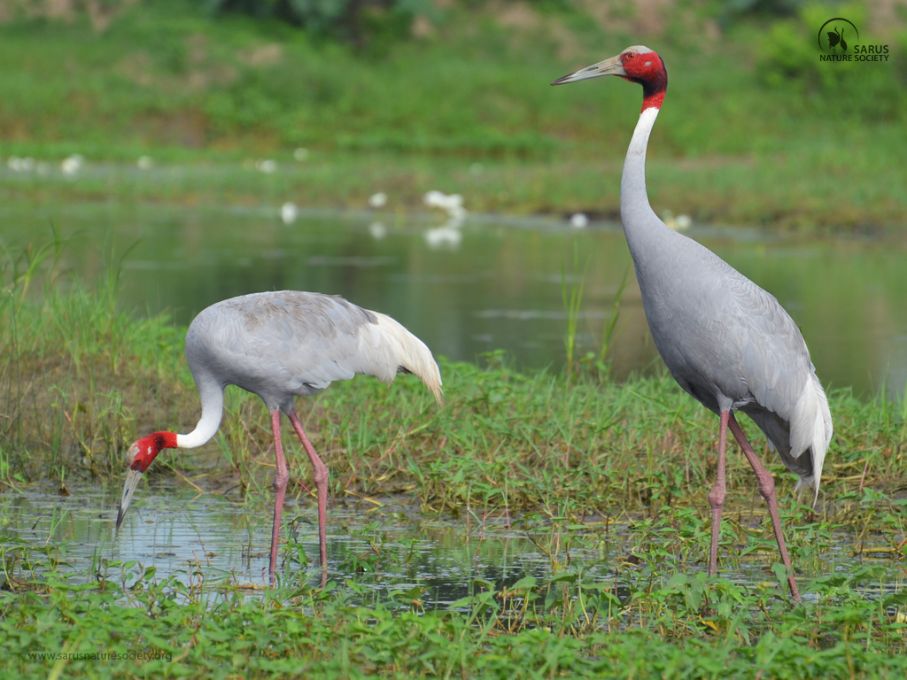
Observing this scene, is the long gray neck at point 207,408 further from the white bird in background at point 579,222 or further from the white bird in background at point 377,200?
the white bird in background at point 377,200

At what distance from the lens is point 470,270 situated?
15.1 m

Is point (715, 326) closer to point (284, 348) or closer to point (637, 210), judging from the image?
point (637, 210)

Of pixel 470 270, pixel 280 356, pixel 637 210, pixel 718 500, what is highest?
pixel 637 210

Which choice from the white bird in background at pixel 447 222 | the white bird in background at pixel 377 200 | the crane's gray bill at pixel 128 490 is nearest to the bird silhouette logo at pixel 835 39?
the white bird in background at pixel 447 222

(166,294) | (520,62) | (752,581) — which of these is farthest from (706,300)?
(520,62)

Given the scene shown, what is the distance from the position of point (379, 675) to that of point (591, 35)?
89.5 feet

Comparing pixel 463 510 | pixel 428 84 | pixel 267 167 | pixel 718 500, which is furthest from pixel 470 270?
pixel 428 84

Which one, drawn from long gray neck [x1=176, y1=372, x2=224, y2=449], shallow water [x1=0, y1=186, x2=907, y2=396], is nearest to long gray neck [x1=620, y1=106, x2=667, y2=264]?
long gray neck [x1=176, y1=372, x2=224, y2=449]

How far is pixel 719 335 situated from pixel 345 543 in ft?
5.74

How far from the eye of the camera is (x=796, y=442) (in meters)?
5.93

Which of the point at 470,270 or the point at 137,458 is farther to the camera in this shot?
the point at 470,270

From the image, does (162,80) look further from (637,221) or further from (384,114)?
(637,221)

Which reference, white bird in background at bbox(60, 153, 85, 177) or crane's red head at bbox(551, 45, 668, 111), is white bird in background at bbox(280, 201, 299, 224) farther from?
crane's red head at bbox(551, 45, 668, 111)

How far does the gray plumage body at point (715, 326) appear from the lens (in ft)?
18.6
